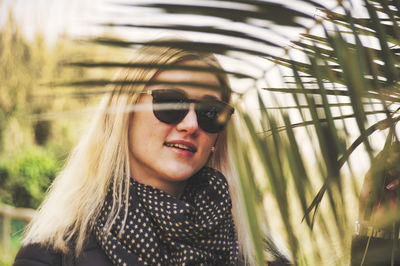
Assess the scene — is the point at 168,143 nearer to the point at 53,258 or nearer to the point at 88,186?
the point at 88,186

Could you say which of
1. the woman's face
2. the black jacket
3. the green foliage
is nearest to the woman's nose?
the woman's face

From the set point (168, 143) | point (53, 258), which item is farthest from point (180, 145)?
point (53, 258)

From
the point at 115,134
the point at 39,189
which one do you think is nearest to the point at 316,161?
the point at 115,134

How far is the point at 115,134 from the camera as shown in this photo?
197 centimetres

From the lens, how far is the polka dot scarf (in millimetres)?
1967

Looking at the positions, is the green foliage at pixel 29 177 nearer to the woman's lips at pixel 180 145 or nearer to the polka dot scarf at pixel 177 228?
the polka dot scarf at pixel 177 228

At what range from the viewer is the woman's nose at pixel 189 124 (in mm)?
1772

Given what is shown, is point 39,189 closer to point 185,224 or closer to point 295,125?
point 185,224

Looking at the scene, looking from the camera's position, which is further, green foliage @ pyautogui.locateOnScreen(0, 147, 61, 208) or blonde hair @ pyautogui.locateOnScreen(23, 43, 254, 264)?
green foliage @ pyautogui.locateOnScreen(0, 147, 61, 208)

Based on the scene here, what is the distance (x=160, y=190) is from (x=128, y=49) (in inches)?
67.3

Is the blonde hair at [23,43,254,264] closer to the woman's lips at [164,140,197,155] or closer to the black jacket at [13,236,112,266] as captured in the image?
the black jacket at [13,236,112,266]

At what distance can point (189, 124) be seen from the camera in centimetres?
177

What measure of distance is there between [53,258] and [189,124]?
0.78 metres

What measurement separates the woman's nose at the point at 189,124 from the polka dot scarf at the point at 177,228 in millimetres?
419
